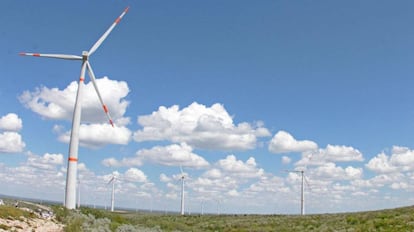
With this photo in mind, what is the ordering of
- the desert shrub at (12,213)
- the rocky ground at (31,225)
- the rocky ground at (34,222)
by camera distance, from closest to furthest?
the rocky ground at (31,225), the rocky ground at (34,222), the desert shrub at (12,213)

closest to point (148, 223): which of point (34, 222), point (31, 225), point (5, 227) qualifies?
point (34, 222)

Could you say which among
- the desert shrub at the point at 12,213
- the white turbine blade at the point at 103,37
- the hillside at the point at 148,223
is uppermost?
the white turbine blade at the point at 103,37

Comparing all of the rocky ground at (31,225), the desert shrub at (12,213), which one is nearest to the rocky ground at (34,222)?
the rocky ground at (31,225)

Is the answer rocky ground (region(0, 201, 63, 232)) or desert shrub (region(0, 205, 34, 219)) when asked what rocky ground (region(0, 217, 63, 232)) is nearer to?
rocky ground (region(0, 201, 63, 232))

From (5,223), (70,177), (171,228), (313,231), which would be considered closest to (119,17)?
(70,177)

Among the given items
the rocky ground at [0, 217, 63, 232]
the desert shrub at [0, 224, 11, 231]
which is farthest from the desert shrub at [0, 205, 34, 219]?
the desert shrub at [0, 224, 11, 231]

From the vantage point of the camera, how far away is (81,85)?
4694 cm

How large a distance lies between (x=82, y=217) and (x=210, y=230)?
3239cm

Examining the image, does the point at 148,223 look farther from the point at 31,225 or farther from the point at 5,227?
the point at 5,227

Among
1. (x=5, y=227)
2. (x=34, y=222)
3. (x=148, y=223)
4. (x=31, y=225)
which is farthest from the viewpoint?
(x=148, y=223)

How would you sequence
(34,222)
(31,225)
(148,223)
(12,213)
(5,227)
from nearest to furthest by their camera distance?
(5,227)
(31,225)
(12,213)
(34,222)
(148,223)

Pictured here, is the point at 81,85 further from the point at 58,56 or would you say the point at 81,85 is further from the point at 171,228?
the point at 171,228

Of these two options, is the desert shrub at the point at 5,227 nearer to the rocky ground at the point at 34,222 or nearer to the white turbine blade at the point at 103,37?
the rocky ground at the point at 34,222

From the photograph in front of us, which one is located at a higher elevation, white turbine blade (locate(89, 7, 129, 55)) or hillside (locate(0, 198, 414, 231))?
white turbine blade (locate(89, 7, 129, 55))
